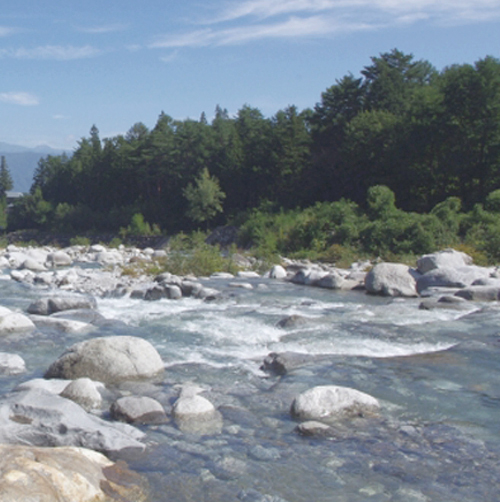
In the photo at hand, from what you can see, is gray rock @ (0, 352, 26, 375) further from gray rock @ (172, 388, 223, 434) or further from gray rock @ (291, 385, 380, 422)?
gray rock @ (291, 385, 380, 422)

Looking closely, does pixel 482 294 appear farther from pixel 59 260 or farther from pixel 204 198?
pixel 204 198

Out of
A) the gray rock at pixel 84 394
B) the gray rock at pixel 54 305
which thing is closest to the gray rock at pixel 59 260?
the gray rock at pixel 54 305

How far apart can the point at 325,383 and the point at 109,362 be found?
2807 millimetres

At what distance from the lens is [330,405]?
21.9 ft

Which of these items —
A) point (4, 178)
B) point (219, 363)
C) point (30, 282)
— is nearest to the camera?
point (219, 363)

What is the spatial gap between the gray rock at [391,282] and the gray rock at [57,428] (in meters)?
11.6

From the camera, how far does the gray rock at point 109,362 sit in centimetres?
787

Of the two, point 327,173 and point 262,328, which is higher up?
point 327,173

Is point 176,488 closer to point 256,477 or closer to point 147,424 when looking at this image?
point 256,477

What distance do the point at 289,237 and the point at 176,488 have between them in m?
24.2

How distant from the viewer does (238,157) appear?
172 ft

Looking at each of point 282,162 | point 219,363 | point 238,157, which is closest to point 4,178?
point 238,157

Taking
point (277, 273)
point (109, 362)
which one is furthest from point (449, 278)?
point (109, 362)

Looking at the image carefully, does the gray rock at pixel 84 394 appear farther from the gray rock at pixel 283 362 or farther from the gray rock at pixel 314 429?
the gray rock at pixel 283 362
